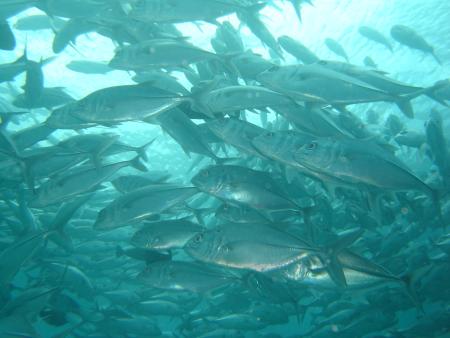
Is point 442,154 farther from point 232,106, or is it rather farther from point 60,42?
point 60,42

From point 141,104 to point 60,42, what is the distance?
3351mm

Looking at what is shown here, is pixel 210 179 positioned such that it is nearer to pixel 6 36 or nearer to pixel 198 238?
pixel 198 238

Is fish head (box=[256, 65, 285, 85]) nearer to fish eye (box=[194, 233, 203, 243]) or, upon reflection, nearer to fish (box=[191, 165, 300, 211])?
fish (box=[191, 165, 300, 211])

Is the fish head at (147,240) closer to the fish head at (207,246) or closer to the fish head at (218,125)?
the fish head at (207,246)

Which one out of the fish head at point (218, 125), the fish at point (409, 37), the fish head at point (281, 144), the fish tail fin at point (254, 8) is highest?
the fish tail fin at point (254, 8)

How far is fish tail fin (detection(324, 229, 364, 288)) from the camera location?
3.37 meters

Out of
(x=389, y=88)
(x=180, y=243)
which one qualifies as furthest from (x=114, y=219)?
(x=389, y=88)

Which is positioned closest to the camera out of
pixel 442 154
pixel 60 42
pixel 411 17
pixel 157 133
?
pixel 442 154

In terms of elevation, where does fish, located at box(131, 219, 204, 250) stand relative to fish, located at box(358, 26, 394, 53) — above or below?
below

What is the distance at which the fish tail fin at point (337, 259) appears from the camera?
11.1 ft

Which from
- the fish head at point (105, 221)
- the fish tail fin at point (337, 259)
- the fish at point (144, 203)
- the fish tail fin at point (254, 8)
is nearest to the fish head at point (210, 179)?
the fish at point (144, 203)

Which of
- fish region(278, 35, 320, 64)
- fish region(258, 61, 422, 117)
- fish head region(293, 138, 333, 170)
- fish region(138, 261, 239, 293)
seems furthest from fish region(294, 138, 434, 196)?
fish region(278, 35, 320, 64)

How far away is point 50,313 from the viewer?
6.65 metres

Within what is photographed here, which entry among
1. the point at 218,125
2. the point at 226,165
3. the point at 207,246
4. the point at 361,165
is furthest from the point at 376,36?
the point at 207,246
